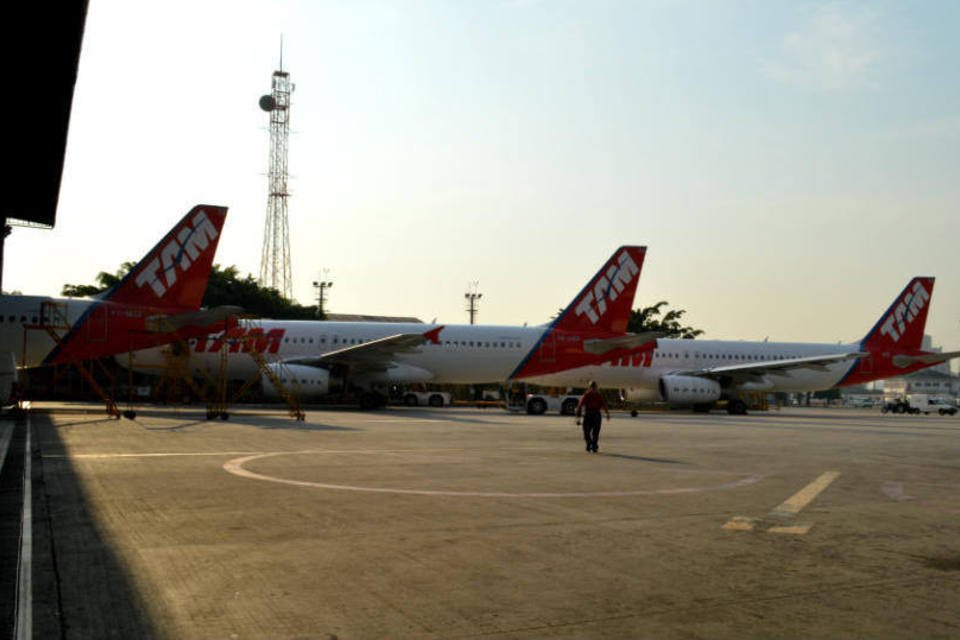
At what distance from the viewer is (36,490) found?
36.6 ft

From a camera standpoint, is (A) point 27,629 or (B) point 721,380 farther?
(B) point 721,380

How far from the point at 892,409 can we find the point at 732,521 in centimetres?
6836

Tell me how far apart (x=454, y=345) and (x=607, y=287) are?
7983 mm

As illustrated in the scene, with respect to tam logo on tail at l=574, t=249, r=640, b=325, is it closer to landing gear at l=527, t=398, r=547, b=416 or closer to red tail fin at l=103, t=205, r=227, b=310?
landing gear at l=527, t=398, r=547, b=416

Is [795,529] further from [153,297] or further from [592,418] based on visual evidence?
[153,297]

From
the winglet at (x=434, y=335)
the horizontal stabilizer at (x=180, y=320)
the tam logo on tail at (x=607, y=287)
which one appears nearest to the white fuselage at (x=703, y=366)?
the tam logo on tail at (x=607, y=287)

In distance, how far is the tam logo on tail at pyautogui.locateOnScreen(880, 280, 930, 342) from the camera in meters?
48.2

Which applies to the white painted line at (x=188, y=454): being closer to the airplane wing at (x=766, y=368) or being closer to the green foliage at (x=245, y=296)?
the airplane wing at (x=766, y=368)

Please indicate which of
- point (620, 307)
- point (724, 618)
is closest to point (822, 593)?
point (724, 618)

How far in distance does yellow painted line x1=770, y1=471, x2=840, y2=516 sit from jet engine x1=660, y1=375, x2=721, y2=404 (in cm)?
2772

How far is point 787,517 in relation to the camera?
10219 millimetres

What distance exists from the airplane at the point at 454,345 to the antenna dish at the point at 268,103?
138 ft

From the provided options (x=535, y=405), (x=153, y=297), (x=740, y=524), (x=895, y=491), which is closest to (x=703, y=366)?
(x=535, y=405)

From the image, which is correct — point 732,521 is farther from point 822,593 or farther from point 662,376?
point 662,376
